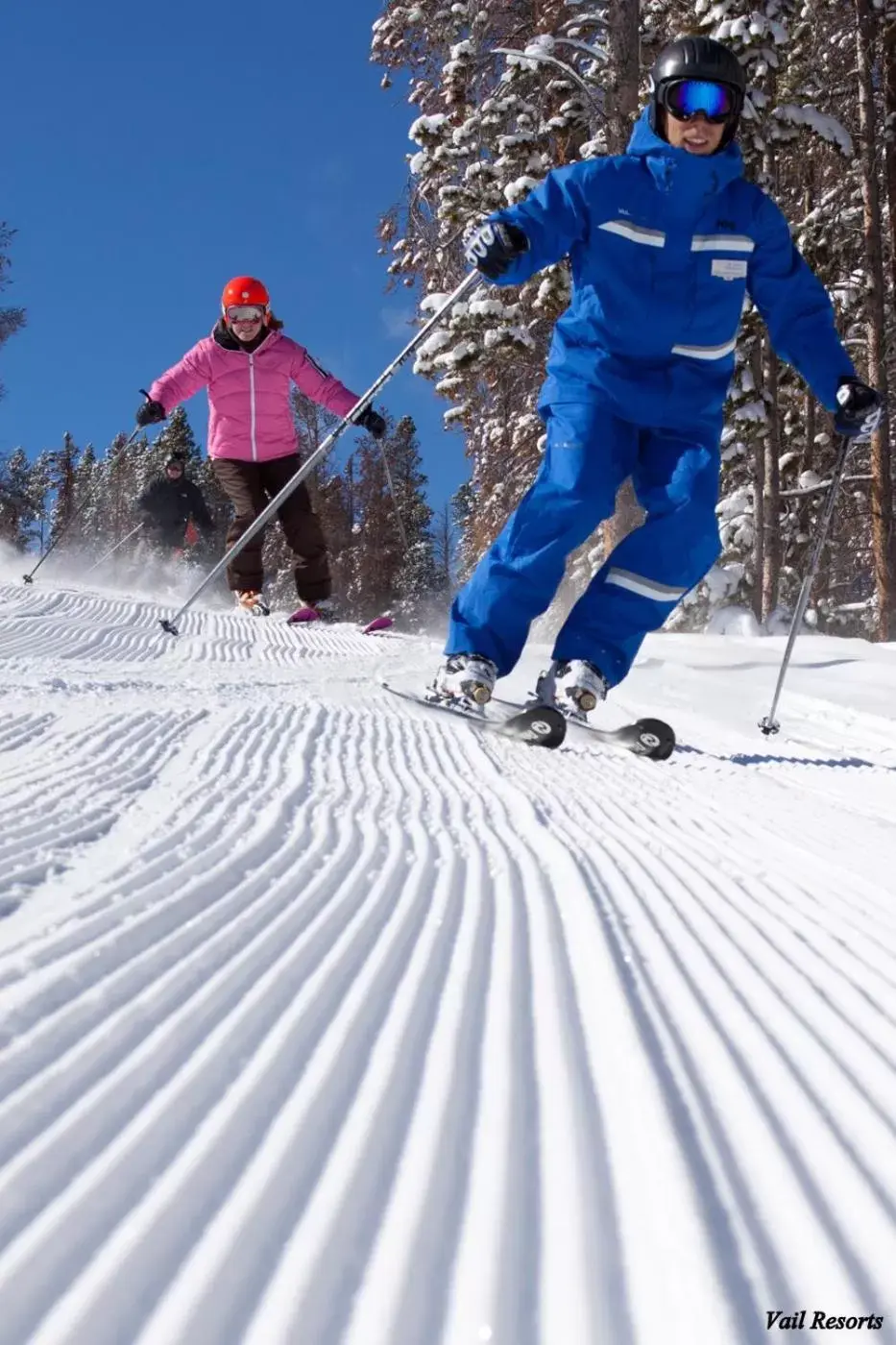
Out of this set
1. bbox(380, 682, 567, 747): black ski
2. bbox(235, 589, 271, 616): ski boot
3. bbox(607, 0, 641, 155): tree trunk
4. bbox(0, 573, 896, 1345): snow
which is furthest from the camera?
bbox(607, 0, 641, 155): tree trunk

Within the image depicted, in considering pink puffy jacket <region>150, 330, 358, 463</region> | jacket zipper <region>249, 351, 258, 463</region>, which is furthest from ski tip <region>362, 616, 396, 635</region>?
jacket zipper <region>249, 351, 258, 463</region>

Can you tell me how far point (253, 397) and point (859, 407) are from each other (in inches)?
192

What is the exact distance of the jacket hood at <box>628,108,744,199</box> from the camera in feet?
Result: 9.95

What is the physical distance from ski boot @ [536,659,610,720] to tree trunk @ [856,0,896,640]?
273 inches

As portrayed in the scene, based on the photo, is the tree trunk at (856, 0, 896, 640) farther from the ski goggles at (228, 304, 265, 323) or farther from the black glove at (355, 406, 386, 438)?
the ski goggles at (228, 304, 265, 323)

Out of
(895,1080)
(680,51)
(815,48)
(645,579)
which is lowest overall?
(895,1080)

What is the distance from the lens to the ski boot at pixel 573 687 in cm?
316

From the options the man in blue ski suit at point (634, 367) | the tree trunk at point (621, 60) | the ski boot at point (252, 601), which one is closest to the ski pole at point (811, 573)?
the man in blue ski suit at point (634, 367)

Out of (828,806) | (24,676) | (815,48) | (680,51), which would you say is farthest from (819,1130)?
(815,48)

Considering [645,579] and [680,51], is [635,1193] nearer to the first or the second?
[645,579]

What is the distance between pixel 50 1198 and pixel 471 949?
0.62 m

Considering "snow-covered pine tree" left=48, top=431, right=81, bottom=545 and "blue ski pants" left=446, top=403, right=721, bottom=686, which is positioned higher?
"snow-covered pine tree" left=48, top=431, right=81, bottom=545

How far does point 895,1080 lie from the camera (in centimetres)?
91

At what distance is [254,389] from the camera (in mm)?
7094
